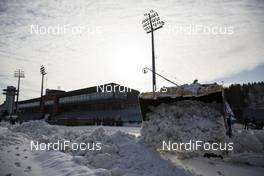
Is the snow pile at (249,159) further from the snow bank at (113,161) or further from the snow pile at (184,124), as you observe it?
the snow bank at (113,161)

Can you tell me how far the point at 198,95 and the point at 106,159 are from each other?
12.7 ft

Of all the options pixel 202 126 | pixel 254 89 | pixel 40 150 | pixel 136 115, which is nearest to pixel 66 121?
pixel 136 115

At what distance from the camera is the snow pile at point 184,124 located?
7496 mm

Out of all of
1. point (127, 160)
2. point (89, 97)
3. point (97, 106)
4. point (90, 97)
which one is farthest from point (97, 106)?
point (127, 160)

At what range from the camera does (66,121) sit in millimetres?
37719

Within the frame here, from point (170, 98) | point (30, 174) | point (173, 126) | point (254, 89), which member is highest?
point (254, 89)

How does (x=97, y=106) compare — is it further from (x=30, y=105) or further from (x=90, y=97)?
(x=30, y=105)

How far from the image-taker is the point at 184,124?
7.73 meters

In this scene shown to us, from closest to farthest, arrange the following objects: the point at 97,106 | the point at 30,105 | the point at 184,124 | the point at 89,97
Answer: the point at 184,124 → the point at 97,106 → the point at 89,97 → the point at 30,105

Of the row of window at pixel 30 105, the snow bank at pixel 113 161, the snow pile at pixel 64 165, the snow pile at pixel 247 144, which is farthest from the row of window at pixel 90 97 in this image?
the snow pile at pixel 64 165

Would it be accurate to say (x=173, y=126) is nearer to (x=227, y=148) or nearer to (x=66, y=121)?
(x=227, y=148)

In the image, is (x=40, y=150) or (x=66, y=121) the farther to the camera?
(x=66, y=121)

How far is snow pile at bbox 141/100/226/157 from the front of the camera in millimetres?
7496

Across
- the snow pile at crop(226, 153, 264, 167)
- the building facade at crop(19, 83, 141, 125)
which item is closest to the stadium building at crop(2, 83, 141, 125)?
the building facade at crop(19, 83, 141, 125)
